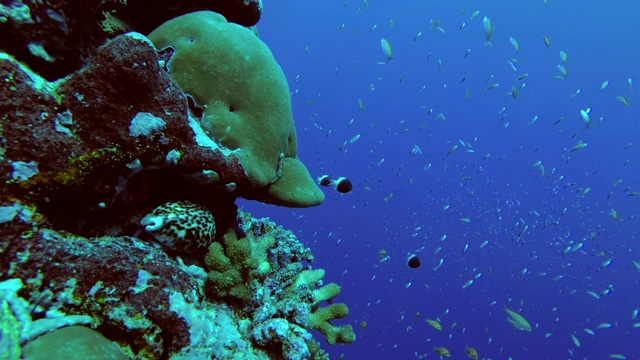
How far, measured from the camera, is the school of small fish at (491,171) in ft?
177

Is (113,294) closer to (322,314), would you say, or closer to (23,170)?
(23,170)

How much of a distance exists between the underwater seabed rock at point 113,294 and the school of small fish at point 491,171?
42313 millimetres

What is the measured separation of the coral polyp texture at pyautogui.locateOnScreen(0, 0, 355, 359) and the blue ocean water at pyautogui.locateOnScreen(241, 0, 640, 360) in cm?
3730

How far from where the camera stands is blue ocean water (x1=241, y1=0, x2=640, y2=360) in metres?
50.8

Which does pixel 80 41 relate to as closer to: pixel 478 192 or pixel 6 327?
pixel 6 327

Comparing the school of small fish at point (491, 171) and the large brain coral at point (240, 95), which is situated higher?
the school of small fish at point (491, 171)

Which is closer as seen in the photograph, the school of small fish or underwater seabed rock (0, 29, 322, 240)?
underwater seabed rock (0, 29, 322, 240)

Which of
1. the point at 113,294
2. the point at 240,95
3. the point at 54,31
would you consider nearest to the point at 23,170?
the point at 113,294

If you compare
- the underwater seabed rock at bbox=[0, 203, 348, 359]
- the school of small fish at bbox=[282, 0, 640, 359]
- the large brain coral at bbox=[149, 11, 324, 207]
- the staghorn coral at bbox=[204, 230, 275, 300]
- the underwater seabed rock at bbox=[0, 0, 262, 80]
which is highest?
the school of small fish at bbox=[282, 0, 640, 359]

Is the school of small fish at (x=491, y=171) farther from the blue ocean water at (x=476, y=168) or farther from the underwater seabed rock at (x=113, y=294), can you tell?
the underwater seabed rock at (x=113, y=294)

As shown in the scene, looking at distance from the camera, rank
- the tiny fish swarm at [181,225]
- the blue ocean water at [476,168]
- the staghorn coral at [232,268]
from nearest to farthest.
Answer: the tiny fish swarm at [181,225], the staghorn coral at [232,268], the blue ocean water at [476,168]

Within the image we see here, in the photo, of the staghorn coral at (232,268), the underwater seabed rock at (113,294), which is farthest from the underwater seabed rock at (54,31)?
the staghorn coral at (232,268)

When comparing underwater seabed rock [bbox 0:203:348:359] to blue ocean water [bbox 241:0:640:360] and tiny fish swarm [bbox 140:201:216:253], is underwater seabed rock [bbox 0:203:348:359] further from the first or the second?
blue ocean water [bbox 241:0:640:360]

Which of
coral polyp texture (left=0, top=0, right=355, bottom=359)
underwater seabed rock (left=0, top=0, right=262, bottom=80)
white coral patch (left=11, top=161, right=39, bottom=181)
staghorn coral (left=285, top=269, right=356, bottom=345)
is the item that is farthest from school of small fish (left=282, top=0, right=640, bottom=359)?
white coral patch (left=11, top=161, right=39, bottom=181)
